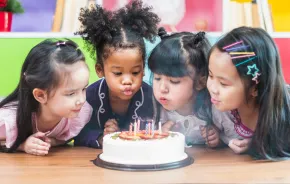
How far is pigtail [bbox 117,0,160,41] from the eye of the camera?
1.32 m

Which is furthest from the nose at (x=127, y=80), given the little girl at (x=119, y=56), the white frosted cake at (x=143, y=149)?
the white frosted cake at (x=143, y=149)

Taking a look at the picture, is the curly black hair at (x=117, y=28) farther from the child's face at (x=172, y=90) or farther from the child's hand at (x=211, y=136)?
the child's hand at (x=211, y=136)

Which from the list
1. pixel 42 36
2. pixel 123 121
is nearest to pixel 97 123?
pixel 123 121

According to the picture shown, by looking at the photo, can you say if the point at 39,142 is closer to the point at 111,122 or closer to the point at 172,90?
the point at 111,122

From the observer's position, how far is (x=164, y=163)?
103 centimetres

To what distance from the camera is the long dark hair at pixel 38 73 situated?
3.91 feet

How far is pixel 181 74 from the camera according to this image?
48.7 inches

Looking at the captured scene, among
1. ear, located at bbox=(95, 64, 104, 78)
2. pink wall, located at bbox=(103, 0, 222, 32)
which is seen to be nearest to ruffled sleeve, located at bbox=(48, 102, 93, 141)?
ear, located at bbox=(95, 64, 104, 78)

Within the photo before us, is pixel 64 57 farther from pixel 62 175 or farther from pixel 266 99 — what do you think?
pixel 266 99

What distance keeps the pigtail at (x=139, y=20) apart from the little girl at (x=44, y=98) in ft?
0.60

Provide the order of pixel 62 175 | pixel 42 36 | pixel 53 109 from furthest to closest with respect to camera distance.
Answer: pixel 42 36 < pixel 53 109 < pixel 62 175

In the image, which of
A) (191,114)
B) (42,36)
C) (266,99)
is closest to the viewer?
(266,99)

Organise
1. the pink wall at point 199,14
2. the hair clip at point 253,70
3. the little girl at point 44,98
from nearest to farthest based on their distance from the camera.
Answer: the hair clip at point 253,70
the little girl at point 44,98
the pink wall at point 199,14

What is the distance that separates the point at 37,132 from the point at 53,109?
0.36 feet
